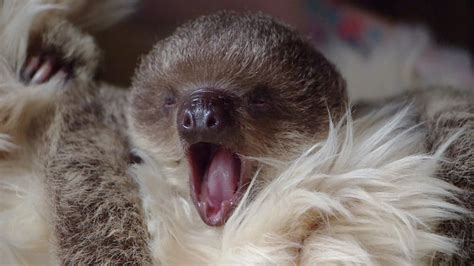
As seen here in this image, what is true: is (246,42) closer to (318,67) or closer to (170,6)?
(318,67)

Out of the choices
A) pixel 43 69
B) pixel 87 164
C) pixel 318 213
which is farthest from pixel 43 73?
pixel 318 213

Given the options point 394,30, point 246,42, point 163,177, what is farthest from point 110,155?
point 394,30

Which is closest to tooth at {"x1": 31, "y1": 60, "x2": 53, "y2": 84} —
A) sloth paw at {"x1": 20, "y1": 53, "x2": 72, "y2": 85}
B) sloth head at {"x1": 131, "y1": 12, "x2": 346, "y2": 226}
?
sloth paw at {"x1": 20, "y1": 53, "x2": 72, "y2": 85}

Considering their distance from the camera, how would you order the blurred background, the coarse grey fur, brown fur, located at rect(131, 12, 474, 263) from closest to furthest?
the coarse grey fur, brown fur, located at rect(131, 12, 474, 263), the blurred background

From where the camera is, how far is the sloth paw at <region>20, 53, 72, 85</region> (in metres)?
1.22

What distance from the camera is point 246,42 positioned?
1235mm

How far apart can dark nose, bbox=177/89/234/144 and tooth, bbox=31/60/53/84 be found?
29cm

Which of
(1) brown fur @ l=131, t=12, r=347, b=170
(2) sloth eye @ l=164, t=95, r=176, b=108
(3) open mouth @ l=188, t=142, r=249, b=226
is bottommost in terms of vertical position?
(2) sloth eye @ l=164, t=95, r=176, b=108

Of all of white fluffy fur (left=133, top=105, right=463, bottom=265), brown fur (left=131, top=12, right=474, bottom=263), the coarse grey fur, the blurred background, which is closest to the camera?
white fluffy fur (left=133, top=105, right=463, bottom=265)

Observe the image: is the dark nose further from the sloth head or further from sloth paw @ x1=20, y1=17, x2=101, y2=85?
sloth paw @ x1=20, y1=17, x2=101, y2=85

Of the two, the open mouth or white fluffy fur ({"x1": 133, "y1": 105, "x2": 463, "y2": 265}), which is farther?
the open mouth

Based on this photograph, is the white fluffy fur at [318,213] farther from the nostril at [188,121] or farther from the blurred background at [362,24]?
the blurred background at [362,24]

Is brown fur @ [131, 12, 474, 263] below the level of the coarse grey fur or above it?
above

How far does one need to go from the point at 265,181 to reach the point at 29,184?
0.37 m
